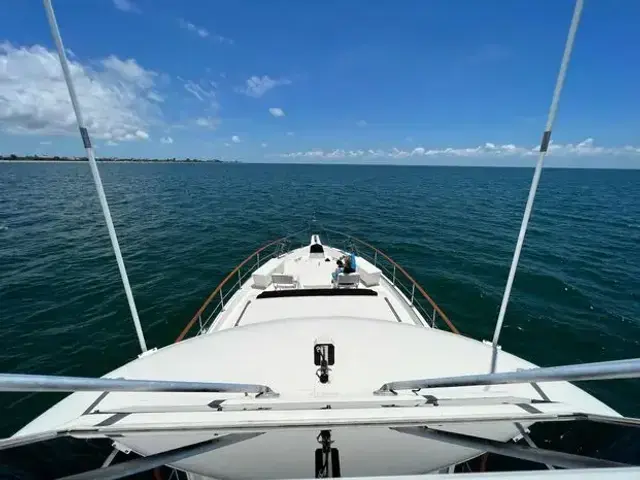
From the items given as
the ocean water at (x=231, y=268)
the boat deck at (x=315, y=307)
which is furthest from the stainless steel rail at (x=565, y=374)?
the boat deck at (x=315, y=307)

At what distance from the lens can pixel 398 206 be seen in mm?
41094

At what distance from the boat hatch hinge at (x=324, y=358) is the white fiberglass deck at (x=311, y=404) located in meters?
0.09

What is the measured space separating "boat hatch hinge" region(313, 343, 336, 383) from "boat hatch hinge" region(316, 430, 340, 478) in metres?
1.34

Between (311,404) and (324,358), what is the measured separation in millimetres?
1441

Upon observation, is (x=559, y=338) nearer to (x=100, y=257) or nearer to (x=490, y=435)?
(x=490, y=435)

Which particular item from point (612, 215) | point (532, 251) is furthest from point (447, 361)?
point (612, 215)

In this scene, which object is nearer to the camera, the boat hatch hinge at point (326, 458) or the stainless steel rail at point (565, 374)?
the stainless steel rail at point (565, 374)

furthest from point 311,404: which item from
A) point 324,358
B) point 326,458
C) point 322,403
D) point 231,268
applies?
point 231,268

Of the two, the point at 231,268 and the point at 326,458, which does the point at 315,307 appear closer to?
the point at 326,458

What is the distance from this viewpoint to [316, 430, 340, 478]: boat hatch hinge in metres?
2.18

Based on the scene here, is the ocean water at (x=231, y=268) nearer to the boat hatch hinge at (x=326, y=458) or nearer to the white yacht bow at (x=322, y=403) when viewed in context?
the white yacht bow at (x=322, y=403)

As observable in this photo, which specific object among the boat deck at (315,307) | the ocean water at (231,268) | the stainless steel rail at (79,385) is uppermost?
the stainless steel rail at (79,385)

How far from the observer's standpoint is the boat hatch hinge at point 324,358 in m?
3.69

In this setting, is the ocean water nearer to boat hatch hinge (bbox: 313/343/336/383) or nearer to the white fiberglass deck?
the white fiberglass deck
